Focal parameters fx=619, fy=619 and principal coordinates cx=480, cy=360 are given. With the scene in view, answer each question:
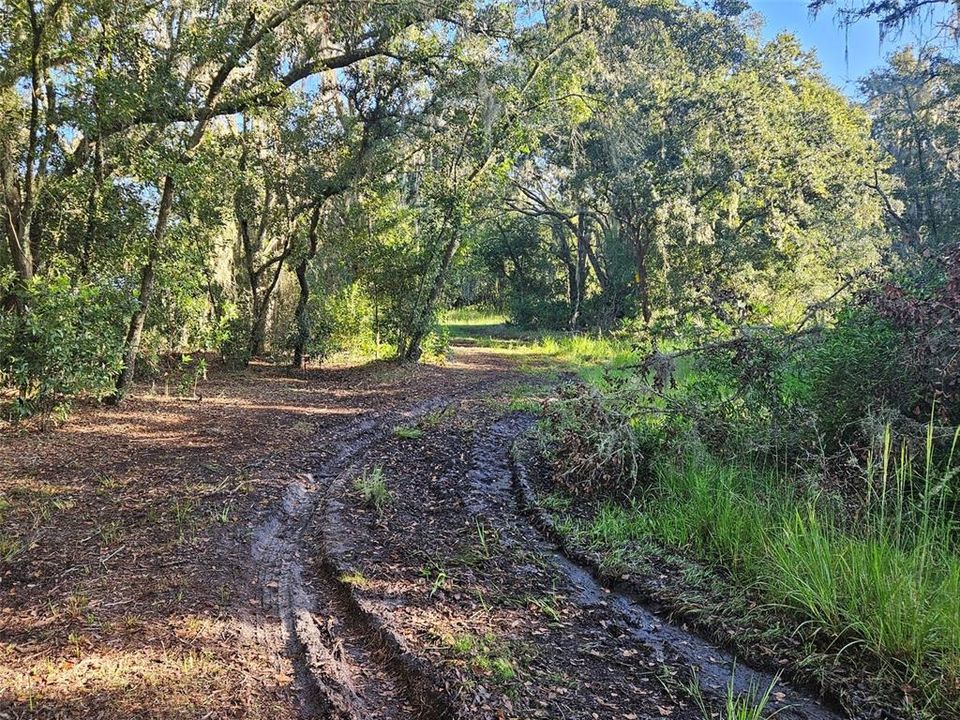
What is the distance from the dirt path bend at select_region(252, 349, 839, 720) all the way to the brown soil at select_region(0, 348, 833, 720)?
1cm

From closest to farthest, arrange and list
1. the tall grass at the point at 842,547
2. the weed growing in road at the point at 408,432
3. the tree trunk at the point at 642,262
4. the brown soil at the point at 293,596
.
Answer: the brown soil at the point at 293,596
the tall grass at the point at 842,547
the weed growing in road at the point at 408,432
the tree trunk at the point at 642,262

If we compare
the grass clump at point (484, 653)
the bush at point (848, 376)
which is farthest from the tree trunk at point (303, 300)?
the grass clump at point (484, 653)

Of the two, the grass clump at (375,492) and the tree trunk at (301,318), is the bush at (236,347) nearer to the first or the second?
the tree trunk at (301,318)

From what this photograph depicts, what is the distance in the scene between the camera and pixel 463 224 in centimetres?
1240

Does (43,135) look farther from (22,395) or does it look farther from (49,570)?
(49,570)

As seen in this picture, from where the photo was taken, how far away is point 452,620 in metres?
3.32

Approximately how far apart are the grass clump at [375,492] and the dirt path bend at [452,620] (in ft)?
0.11

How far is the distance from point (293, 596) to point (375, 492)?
1.60 m

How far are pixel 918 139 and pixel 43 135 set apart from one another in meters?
24.9

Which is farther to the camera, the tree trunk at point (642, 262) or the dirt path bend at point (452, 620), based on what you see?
the tree trunk at point (642, 262)

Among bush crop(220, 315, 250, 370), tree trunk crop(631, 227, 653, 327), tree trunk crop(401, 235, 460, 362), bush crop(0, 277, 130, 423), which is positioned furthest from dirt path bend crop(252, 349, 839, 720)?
tree trunk crop(631, 227, 653, 327)

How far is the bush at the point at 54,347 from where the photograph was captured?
6.06 metres

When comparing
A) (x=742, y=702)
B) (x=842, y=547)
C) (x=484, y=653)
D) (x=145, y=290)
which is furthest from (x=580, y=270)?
(x=742, y=702)

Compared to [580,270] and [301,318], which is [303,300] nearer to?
[301,318]
